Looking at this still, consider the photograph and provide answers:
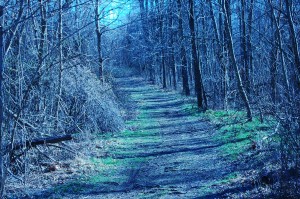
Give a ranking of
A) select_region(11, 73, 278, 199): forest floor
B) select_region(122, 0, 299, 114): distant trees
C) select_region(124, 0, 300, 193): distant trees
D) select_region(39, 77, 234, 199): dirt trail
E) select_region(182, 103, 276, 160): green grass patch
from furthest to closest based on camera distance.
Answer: select_region(182, 103, 276, 160): green grass patch
select_region(122, 0, 299, 114): distant trees
select_region(39, 77, 234, 199): dirt trail
select_region(11, 73, 278, 199): forest floor
select_region(124, 0, 300, 193): distant trees

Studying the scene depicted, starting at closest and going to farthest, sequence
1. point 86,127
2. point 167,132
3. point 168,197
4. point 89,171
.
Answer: point 168,197, point 89,171, point 86,127, point 167,132

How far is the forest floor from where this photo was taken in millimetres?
7910

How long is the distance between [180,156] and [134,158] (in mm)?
1357

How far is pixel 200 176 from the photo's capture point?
29.3 ft

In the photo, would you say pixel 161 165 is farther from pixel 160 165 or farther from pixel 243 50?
pixel 243 50

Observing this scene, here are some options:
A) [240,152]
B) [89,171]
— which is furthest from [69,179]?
[240,152]

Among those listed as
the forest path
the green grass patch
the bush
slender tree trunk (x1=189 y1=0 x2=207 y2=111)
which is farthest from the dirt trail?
slender tree trunk (x1=189 y1=0 x2=207 y2=111)

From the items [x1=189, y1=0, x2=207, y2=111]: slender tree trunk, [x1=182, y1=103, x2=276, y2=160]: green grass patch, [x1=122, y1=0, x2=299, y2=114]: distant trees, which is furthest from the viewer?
[x1=189, y1=0, x2=207, y2=111]: slender tree trunk

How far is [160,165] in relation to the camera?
33.6 feet

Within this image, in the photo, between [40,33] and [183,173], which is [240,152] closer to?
[183,173]

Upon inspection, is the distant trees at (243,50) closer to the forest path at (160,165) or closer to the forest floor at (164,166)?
the forest floor at (164,166)

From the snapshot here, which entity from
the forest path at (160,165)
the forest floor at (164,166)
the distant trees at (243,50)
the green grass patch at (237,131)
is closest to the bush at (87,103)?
the forest floor at (164,166)

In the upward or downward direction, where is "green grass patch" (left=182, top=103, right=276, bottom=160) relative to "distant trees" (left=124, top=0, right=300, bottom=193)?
downward

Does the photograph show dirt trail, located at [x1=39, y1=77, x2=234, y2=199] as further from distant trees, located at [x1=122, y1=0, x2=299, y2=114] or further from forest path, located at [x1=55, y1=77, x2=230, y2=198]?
distant trees, located at [x1=122, y1=0, x2=299, y2=114]
